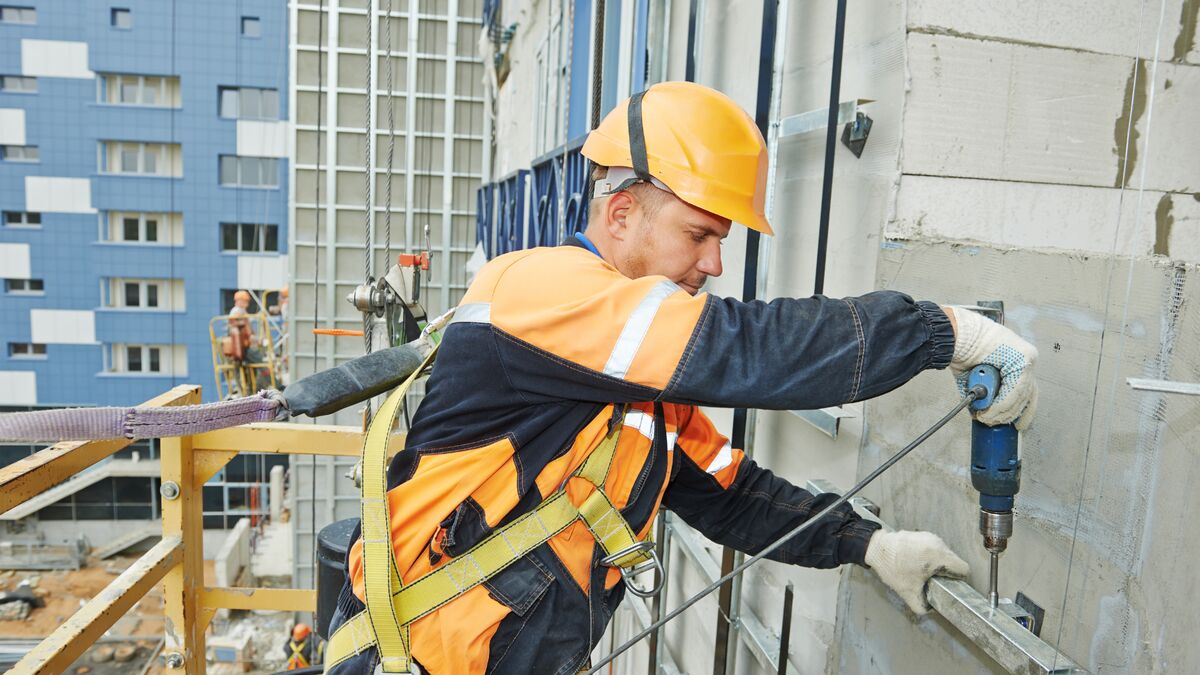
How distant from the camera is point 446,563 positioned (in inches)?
64.1

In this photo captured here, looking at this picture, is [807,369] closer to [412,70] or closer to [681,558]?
[681,558]

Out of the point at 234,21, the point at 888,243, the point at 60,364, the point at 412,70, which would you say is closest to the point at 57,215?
the point at 60,364

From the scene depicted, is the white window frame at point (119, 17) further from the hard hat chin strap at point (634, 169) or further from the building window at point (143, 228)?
the hard hat chin strap at point (634, 169)

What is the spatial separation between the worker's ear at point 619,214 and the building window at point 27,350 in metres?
24.6

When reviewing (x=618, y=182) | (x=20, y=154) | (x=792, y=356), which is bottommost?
(x=792, y=356)

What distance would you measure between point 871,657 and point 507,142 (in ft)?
28.8

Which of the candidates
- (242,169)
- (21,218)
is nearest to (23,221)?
(21,218)

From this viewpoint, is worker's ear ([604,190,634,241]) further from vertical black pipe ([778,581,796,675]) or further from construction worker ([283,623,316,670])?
construction worker ([283,623,316,670])

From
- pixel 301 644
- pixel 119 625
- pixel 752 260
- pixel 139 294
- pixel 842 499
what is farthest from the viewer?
pixel 139 294

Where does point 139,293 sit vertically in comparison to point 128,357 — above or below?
above

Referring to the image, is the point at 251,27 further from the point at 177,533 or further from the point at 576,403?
the point at 576,403

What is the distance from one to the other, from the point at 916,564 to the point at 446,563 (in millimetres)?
1009

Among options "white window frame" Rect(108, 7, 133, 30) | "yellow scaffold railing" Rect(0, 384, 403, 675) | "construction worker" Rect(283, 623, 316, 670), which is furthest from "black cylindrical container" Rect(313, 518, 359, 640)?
"white window frame" Rect(108, 7, 133, 30)

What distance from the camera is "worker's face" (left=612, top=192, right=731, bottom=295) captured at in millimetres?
1662
